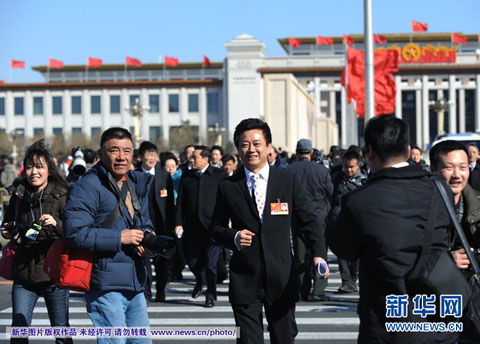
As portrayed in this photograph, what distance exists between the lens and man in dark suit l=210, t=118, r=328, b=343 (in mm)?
4887

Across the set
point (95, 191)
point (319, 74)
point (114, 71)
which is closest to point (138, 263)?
point (95, 191)

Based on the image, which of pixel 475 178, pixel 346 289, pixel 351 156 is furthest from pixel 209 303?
pixel 475 178

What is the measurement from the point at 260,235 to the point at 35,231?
1.70 meters

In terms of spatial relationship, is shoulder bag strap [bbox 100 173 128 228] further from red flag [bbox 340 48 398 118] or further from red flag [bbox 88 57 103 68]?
red flag [bbox 88 57 103 68]

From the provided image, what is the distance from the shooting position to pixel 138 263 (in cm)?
462

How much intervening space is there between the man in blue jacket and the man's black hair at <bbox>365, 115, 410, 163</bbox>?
161cm

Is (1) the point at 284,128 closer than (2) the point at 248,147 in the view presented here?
No

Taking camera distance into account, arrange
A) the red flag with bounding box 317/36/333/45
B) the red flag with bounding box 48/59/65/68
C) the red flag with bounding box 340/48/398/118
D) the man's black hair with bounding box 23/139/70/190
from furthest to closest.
Result: the red flag with bounding box 48/59/65/68
the red flag with bounding box 317/36/333/45
the red flag with bounding box 340/48/398/118
the man's black hair with bounding box 23/139/70/190

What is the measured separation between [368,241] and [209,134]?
78286mm

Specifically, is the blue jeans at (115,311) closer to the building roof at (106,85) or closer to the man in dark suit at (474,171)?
the man in dark suit at (474,171)

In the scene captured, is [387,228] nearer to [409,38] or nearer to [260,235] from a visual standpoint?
[260,235]

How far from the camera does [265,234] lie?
4.94 metres

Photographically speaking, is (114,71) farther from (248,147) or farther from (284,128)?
(248,147)

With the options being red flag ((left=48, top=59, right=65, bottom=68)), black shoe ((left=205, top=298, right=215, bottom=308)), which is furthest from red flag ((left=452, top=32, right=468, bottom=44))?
black shoe ((left=205, top=298, right=215, bottom=308))
